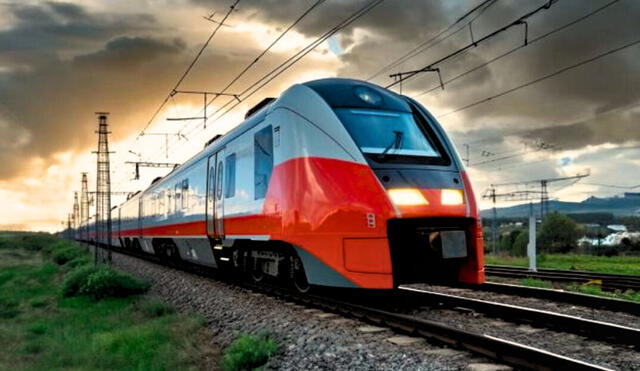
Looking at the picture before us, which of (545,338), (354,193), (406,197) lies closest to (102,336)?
(354,193)

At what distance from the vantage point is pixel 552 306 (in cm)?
988

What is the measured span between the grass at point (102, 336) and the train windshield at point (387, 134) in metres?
3.69

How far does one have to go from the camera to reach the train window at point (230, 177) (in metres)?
12.4

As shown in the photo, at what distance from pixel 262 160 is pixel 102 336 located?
3890 millimetres

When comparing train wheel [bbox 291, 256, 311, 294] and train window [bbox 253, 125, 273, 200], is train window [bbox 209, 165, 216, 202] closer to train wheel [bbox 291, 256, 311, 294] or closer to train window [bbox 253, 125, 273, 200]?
train window [bbox 253, 125, 273, 200]

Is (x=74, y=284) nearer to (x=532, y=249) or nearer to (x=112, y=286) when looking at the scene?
(x=112, y=286)

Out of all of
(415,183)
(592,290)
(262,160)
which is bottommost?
(592,290)

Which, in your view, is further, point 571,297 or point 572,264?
point 572,264

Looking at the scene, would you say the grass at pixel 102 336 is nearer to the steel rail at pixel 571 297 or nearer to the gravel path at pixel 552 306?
the gravel path at pixel 552 306

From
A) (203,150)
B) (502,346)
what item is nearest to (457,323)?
(502,346)

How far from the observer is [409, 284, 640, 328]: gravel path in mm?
8680

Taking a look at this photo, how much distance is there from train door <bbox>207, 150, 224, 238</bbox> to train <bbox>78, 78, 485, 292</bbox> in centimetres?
163

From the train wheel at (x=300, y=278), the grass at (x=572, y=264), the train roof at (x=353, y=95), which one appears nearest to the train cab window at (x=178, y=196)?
the train roof at (x=353, y=95)

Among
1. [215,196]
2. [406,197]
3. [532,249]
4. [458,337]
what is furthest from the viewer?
[532,249]
